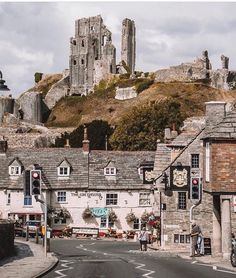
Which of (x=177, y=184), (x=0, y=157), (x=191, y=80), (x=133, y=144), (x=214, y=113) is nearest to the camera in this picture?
(x=214, y=113)

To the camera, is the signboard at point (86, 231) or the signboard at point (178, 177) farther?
the signboard at point (86, 231)

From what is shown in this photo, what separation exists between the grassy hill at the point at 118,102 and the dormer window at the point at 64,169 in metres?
67.7

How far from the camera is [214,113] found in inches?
1571

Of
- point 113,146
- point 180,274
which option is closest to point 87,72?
point 113,146

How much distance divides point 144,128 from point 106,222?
41.6m

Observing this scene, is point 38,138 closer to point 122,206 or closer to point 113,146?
point 113,146

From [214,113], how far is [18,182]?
121ft

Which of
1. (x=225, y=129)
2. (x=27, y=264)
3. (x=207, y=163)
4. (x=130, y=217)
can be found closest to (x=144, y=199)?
(x=130, y=217)

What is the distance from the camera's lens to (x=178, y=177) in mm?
50125

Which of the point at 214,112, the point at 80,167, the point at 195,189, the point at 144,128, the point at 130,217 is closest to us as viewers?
the point at 195,189

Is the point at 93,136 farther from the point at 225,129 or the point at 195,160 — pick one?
the point at 225,129

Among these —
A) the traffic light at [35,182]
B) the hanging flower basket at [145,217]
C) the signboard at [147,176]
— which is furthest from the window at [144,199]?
the traffic light at [35,182]

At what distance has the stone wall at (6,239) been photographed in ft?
114

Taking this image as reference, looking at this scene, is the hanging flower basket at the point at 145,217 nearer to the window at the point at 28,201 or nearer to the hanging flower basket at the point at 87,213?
the hanging flower basket at the point at 87,213
